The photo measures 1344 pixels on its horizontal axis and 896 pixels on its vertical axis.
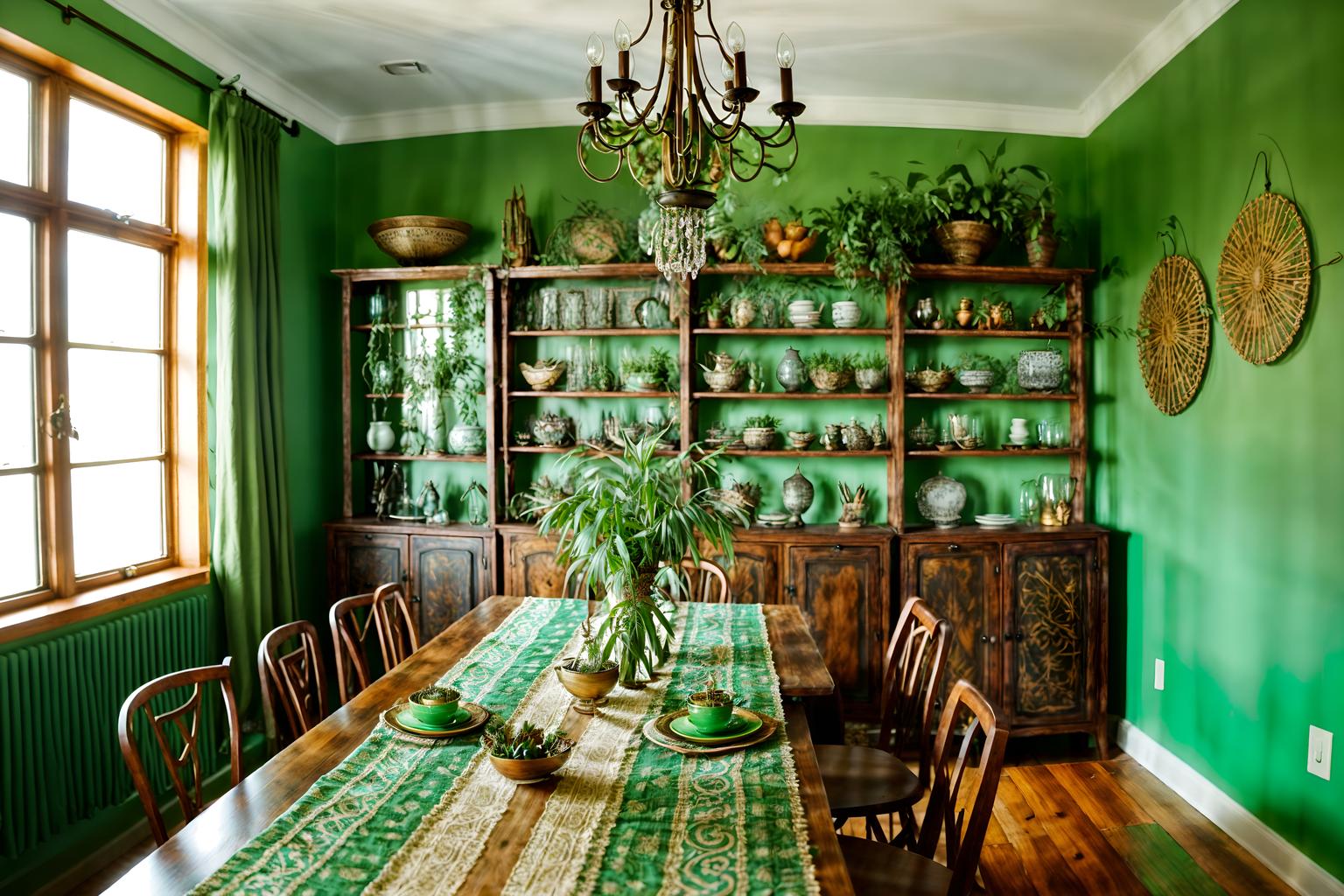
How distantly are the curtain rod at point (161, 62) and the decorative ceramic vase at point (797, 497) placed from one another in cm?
281

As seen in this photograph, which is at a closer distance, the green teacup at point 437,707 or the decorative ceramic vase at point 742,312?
the green teacup at point 437,707

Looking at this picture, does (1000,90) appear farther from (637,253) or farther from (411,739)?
(411,739)

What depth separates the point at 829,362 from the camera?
164 inches

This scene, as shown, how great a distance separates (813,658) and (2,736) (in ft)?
7.89

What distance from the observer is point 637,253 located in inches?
167

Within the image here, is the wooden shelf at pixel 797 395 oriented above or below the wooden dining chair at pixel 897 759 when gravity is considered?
above

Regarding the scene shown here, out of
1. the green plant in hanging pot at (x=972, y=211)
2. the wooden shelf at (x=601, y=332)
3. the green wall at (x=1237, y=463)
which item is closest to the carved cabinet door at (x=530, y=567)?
the wooden shelf at (x=601, y=332)

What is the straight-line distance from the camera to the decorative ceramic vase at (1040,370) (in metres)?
4.12

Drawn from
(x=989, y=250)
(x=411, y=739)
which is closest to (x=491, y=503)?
(x=411, y=739)

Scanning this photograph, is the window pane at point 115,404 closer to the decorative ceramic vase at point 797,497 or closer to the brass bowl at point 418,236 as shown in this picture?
the brass bowl at point 418,236

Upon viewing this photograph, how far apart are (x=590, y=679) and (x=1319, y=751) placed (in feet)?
7.57

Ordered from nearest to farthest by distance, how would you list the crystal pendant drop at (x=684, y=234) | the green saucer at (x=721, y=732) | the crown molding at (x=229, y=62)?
the green saucer at (x=721, y=732) → the crystal pendant drop at (x=684, y=234) → the crown molding at (x=229, y=62)

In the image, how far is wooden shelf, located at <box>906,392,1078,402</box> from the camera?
406cm

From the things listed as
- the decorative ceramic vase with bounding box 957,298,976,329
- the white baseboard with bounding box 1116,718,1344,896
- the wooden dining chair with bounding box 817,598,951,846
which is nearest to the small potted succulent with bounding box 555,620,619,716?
the wooden dining chair with bounding box 817,598,951,846
